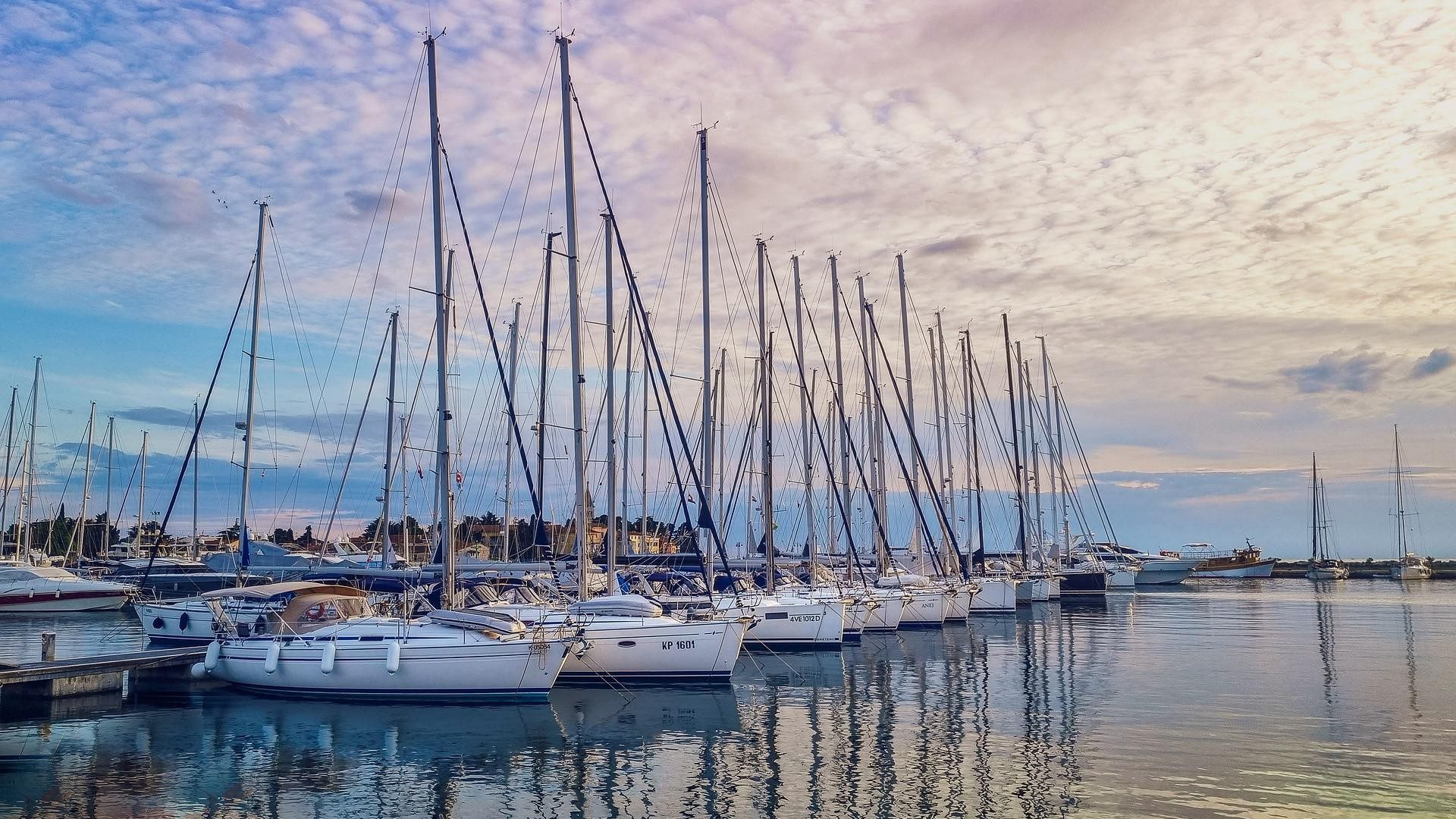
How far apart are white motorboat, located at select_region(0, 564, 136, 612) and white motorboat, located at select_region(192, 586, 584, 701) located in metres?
37.7

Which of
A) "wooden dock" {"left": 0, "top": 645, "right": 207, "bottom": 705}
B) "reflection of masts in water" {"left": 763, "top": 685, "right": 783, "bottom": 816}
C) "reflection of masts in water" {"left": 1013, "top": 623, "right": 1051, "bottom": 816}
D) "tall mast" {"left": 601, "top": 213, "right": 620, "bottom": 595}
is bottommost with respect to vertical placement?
"reflection of masts in water" {"left": 763, "top": 685, "right": 783, "bottom": 816}

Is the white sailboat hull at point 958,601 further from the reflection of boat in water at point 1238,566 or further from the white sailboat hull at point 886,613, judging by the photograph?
the reflection of boat in water at point 1238,566

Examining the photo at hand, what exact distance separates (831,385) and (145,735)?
35045mm

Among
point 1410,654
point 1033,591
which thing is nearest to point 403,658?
point 1410,654

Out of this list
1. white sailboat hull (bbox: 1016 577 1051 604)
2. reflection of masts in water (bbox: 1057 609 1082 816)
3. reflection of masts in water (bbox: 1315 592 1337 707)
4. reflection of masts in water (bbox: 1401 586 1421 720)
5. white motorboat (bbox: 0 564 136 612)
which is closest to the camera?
reflection of masts in water (bbox: 1057 609 1082 816)

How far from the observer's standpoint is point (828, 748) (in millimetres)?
21844

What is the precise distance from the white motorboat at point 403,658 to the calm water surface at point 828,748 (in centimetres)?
67

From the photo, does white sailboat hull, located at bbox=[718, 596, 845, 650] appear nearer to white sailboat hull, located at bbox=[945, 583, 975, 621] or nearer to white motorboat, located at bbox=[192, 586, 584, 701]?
white motorboat, located at bbox=[192, 586, 584, 701]

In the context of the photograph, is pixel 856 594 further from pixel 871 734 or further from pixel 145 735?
pixel 145 735

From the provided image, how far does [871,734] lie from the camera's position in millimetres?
23344

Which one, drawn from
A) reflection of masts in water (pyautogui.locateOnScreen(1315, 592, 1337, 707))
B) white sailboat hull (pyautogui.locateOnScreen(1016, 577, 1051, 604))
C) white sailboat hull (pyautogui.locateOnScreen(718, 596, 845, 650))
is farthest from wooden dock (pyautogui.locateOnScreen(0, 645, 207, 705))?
white sailboat hull (pyautogui.locateOnScreen(1016, 577, 1051, 604))

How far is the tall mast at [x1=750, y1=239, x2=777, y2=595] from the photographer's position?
40.8 m

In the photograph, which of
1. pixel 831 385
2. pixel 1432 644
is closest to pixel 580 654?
pixel 831 385

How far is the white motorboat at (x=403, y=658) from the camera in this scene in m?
26.6
